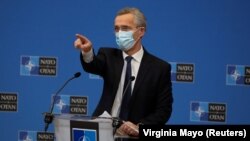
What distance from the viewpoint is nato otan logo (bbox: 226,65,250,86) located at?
4684 millimetres

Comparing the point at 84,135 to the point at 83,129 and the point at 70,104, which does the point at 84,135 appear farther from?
the point at 70,104

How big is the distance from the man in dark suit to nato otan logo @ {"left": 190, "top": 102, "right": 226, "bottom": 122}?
5.16 ft

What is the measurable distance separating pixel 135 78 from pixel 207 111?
1.76 m

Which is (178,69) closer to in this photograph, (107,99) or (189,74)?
(189,74)

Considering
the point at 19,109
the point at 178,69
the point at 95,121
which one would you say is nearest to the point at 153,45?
the point at 178,69

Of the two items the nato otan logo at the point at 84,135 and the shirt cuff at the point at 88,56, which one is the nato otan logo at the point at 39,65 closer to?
the shirt cuff at the point at 88,56

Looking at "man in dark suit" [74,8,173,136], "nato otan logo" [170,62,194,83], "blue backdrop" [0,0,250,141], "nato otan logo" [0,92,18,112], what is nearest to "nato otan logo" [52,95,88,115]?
"blue backdrop" [0,0,250,141]

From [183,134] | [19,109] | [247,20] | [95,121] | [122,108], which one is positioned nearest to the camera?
[183,134]

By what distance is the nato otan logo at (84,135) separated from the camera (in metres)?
2.42

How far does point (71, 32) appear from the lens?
492cm

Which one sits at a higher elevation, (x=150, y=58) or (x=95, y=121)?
(x=150, y=58)

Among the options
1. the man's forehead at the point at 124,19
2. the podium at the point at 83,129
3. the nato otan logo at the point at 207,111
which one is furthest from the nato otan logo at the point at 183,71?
the podium at the point at 83,129

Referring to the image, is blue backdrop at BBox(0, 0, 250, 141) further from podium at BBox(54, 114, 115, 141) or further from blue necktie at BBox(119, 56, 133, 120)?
podium at BBox(54, 114, 115, 141)

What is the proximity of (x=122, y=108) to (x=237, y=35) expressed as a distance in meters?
1.97
